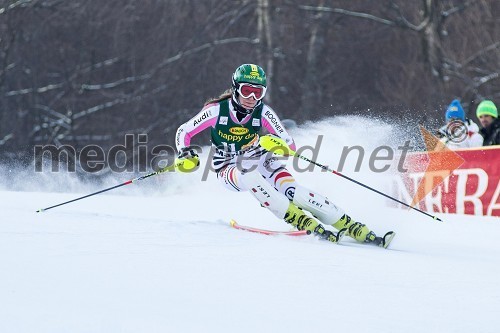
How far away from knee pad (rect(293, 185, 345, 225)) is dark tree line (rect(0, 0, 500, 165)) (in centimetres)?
1442

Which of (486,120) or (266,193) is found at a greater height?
(486,120)

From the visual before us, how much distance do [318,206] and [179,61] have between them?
1867 cm

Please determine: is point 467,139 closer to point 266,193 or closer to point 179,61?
point 266,193

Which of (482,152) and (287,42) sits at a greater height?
(287,42)

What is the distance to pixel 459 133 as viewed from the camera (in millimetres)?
10523

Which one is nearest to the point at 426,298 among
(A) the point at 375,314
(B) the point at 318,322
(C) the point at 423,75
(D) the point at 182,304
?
(A) the point at 375,314

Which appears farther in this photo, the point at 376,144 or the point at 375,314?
the point at 376,144

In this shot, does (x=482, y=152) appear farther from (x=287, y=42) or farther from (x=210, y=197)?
(x=287, y=42)

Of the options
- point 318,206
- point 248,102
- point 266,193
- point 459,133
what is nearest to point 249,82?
point 248,102

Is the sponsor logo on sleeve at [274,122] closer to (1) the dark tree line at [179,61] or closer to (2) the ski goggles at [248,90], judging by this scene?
(2) the ski goggles at [248,90]

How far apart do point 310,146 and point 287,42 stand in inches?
578

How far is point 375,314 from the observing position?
439cm

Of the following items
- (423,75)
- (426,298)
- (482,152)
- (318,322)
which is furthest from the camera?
(423,75)

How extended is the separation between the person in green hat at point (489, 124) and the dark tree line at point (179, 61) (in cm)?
1099
